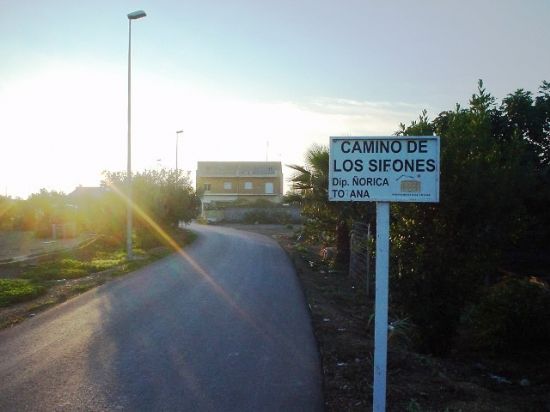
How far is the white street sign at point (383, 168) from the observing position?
5039 mm

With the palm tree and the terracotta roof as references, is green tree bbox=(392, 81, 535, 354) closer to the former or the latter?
the palm tree

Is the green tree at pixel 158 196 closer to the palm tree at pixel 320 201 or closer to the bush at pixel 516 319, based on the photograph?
the palm tree at pixel 320 201

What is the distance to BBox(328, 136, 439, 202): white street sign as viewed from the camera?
504cm

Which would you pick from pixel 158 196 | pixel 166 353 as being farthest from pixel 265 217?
pixel 166 353

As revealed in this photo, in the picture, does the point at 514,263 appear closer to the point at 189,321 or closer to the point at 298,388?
the point at 189,321

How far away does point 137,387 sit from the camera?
6.67 m

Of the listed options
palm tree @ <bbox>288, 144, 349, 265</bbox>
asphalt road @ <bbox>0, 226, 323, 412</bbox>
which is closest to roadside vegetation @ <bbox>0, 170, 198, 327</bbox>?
asphalt road @ <bbox>0, 226, 323, 412</bbox>

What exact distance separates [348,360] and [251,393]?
1.92 m

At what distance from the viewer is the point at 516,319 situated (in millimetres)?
8609

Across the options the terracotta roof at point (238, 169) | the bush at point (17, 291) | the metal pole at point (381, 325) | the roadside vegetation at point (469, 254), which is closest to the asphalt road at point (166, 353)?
the bush at point (17, 291)

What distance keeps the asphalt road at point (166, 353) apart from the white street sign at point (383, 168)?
2387mm

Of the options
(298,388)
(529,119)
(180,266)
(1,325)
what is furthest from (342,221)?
(298,388)

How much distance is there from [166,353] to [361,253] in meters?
8.67

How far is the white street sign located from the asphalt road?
239cm
